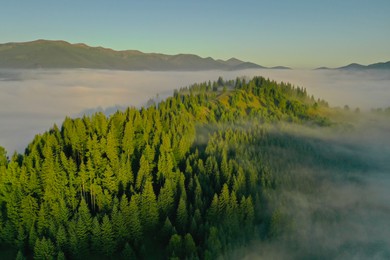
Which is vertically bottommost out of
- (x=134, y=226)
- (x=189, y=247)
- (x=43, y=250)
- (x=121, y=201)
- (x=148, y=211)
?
(x=189, y=247)

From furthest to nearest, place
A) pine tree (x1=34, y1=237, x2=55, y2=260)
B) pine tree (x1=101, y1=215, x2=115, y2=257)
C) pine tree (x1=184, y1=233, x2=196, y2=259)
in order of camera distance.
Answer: pine tree (x1=184, y1=233, x2=196, y2=259) < pine tree (x1=101, y1=215, x2=115, y2=257) < pine tree (x1=34, y1=237, x2=55, y2=260)

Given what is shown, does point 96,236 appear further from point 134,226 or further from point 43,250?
point 43,250

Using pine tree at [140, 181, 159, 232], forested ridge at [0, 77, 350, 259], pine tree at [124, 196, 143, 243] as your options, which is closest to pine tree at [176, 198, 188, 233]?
forested ridge at [0, 77, 350, 259]

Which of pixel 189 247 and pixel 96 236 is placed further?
pixel 189 247

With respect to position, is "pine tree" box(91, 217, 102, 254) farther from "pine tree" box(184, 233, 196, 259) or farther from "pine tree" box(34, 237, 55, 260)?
"pine tree" box(184, 233, 196, 259)

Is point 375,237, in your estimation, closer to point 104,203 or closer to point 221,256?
point 221,256

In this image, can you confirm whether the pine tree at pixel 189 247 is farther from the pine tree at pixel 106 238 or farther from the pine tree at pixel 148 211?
the pine tree at pixel 106 238

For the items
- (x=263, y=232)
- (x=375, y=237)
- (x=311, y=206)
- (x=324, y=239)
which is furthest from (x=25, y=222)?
(x=375, y=237)

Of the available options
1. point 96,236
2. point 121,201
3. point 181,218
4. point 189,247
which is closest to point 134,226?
point 121,201

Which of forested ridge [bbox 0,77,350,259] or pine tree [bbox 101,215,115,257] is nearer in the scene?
pine tree [bbox 101,215,115,257]

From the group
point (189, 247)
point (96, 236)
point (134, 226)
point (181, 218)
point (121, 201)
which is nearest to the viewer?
point (96, 236)

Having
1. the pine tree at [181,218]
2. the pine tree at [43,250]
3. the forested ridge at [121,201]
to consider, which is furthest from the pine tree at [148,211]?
the pine tree at [43,250]
